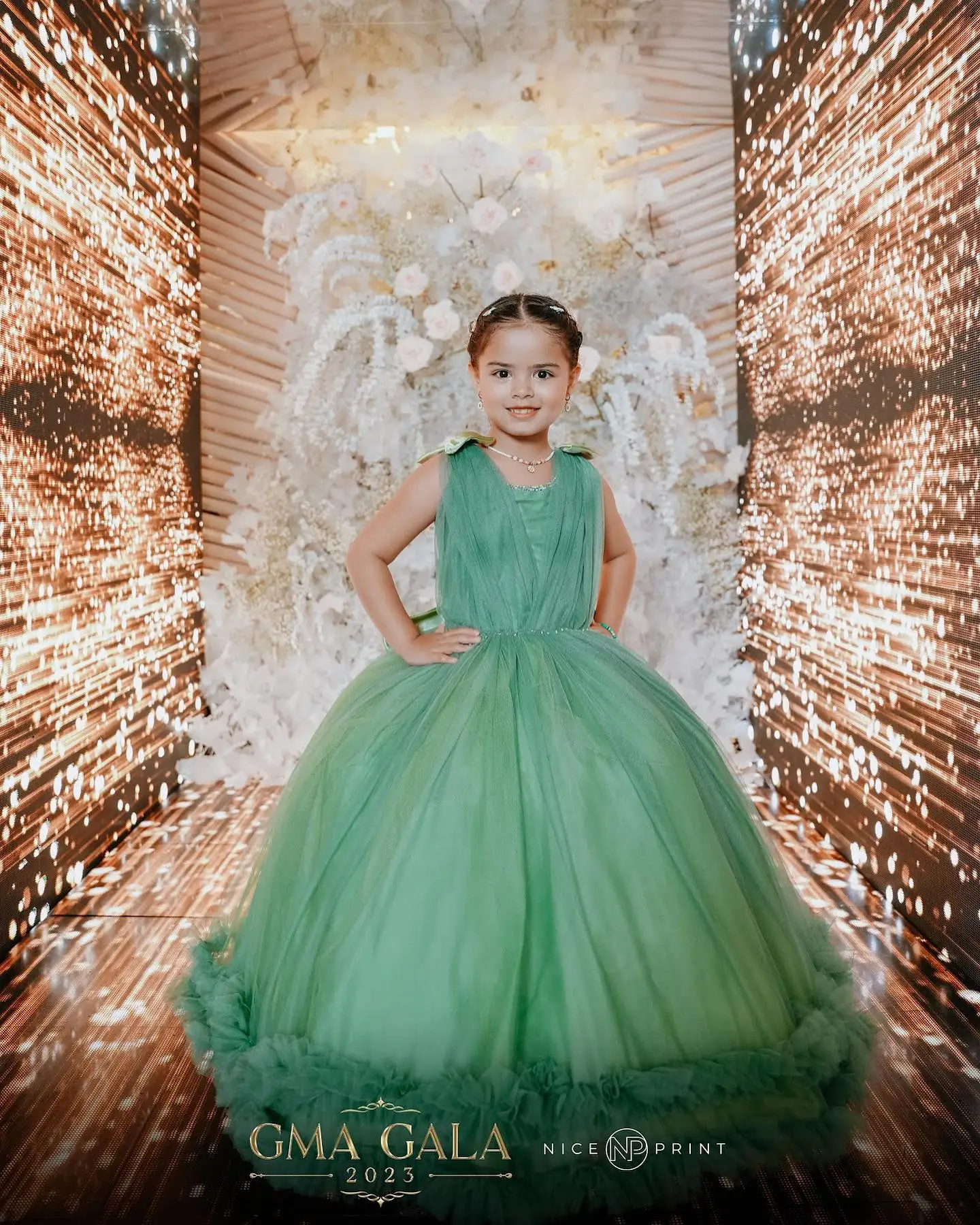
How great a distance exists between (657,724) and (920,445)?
1.08m

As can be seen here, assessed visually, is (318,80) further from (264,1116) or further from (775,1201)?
(775,1201)

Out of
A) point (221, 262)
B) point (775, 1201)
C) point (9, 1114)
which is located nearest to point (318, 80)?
point (221, 262)

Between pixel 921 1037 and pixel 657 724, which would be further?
pixel 921 1037

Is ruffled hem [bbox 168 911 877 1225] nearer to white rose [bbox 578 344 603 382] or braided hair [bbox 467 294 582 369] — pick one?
braided hair [bbox 467 294 582 369]

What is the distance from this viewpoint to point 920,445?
88.6 inches

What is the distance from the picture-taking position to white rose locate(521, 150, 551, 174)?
3.51 meters

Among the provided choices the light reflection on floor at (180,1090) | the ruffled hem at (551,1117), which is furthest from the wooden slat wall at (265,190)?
the ruffled hem at (551,1117)

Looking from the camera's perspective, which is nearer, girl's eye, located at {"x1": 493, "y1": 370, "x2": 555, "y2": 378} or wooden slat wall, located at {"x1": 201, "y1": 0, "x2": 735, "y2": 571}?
girl's eye, located at {"x1": 493, "y1": 370, "x2": 555, "y2": 378}

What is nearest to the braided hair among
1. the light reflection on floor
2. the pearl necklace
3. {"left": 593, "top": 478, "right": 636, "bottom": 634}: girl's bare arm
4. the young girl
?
the young girl

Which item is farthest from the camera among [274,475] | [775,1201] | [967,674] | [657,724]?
[274,475]

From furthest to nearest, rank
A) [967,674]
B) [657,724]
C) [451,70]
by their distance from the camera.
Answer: [451,70] → [967,674] → [657,724]

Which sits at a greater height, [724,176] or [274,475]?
[724,176]

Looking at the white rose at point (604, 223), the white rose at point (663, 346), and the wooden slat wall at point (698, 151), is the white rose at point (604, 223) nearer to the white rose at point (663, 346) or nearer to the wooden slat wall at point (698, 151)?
the wooden slat wall at point (698, 151)

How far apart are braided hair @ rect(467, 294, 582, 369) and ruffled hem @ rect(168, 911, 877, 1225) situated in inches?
44.7
